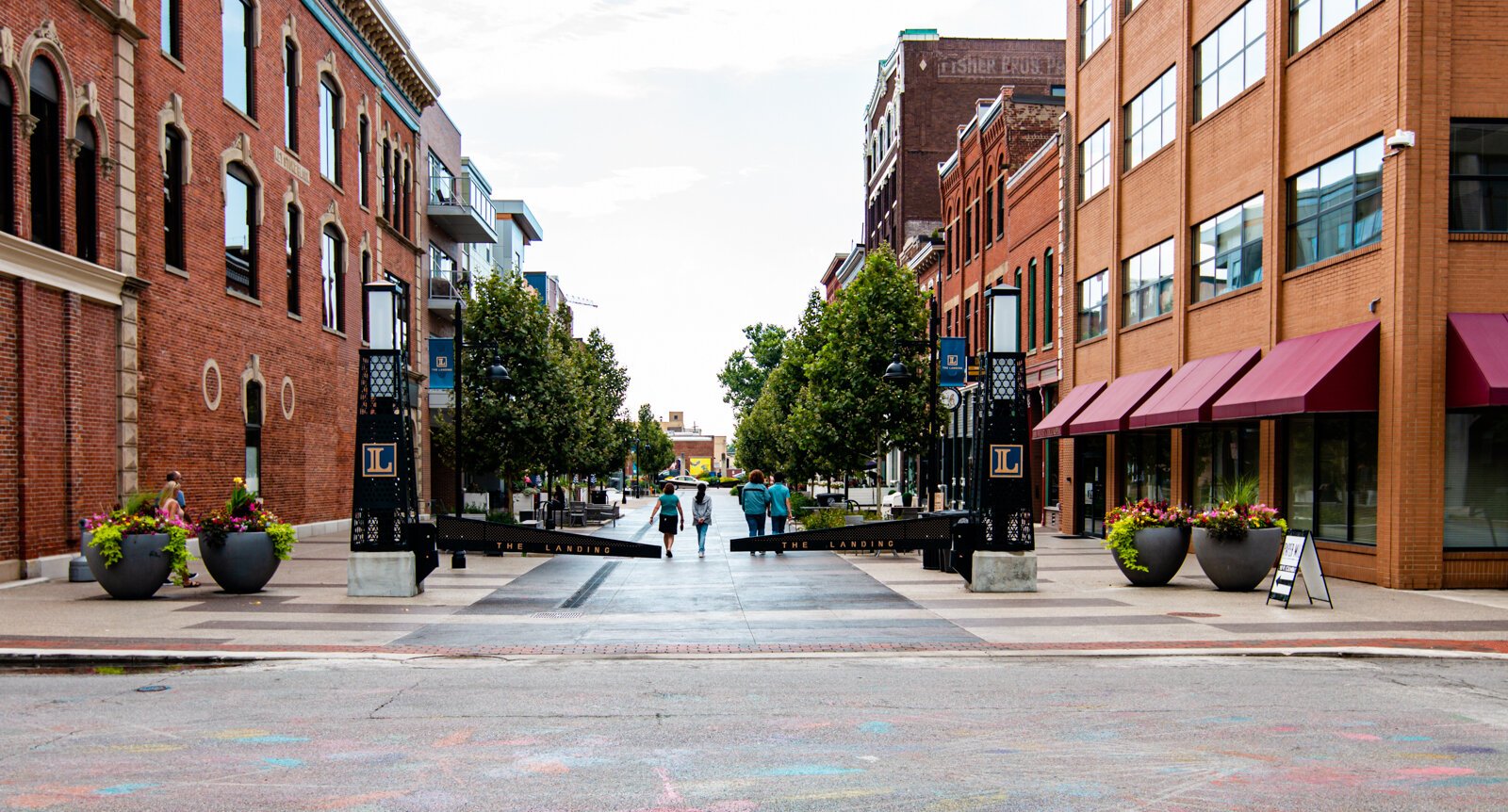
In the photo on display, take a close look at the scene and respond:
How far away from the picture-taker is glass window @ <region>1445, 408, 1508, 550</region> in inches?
661

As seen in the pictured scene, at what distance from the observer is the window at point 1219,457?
2145 centimetres

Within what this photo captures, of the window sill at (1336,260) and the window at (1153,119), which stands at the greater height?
the window at (1153,119)

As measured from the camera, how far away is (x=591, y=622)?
13.6 metres

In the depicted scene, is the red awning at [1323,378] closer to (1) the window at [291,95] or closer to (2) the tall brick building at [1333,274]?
(2) the tall brick building at [1333,274]

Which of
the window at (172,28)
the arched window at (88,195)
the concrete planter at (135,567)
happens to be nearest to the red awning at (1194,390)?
the concrete planter at (135,567)

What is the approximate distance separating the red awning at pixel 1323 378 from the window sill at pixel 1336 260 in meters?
1.05

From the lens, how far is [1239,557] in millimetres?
15828

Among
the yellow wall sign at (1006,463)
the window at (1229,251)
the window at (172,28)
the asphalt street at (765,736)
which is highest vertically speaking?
the window at (172,28)

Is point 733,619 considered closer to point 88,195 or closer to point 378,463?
point 378,463

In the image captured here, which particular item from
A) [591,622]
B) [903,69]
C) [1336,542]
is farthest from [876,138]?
[591,622]

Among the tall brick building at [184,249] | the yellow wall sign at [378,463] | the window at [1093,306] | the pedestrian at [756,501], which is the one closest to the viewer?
the yellow wall sign at [378,463]

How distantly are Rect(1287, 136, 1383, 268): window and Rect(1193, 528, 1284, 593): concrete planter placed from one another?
5.00m

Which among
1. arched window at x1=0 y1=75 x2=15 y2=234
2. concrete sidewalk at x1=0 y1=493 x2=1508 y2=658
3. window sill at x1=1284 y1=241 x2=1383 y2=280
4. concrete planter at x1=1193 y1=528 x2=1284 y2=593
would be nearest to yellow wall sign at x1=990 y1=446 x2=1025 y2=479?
concrete sidewalk at x1=0 y1=493 x2=1508 y2=658

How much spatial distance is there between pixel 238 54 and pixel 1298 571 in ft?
76.6
